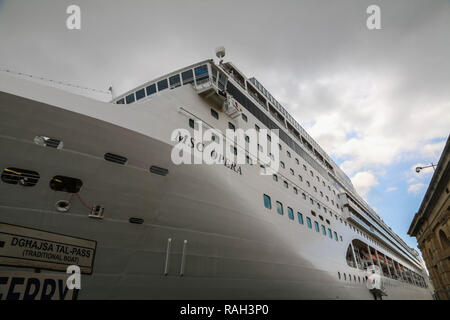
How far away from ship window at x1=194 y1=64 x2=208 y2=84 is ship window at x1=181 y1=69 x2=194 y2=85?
23 cm

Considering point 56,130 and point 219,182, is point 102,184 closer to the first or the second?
point 56,130

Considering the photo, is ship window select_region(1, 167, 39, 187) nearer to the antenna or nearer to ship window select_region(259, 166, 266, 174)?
ship window select_region(259, 166, 266, 174)

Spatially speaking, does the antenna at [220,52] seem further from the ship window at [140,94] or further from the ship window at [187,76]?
the ship window at [140,94]

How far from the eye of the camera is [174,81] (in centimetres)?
1133

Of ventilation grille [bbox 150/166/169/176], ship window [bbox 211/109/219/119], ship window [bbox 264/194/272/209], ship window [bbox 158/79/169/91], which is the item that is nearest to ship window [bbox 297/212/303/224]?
ship window [bbox 264/194/272/209]

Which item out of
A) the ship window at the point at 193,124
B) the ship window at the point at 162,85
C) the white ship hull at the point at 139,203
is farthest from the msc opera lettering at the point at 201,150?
the ship window at the point at 162,85

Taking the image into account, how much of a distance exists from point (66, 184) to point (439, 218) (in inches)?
1143

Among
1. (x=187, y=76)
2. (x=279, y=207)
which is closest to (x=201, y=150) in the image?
(x=187, y=76)

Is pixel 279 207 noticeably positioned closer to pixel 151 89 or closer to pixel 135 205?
pixel 135 205

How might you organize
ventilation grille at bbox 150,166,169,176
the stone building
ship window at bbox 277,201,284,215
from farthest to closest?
the stone building
ship window at bbox 277,201,284,215
ventilation grille at bbox 150,166,169,176

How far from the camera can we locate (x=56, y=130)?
5707 millimetres

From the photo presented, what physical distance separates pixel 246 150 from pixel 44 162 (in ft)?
26.7

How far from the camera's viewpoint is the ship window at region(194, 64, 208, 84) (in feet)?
36.2
